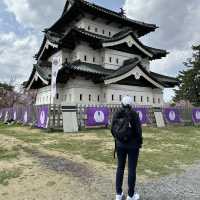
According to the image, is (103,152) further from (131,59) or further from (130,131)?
(131,59)

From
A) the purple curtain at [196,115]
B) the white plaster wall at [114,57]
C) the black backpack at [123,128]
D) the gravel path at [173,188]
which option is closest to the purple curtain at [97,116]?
the white plaster wall at [114,57]

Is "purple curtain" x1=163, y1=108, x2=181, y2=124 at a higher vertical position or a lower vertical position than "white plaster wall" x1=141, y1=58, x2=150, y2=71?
lower

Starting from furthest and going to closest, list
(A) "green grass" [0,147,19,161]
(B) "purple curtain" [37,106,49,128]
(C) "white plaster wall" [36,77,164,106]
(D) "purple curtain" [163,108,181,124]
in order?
(C) "white plaster wall" [36,77,164,106], (D) "purple curtain" [163,108,181,124], (B) "purple curtain" [37,106,49,128], (A) "green grass" [0,147,19,161]

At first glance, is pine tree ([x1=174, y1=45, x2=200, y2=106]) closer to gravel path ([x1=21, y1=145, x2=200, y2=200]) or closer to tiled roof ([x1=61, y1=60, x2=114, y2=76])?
tiled roof ([x1=61, y1=60, x2=114, y2=76])

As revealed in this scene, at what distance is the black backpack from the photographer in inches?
173

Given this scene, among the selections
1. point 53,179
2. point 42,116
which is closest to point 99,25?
point 42,116

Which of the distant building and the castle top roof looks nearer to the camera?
the distant building

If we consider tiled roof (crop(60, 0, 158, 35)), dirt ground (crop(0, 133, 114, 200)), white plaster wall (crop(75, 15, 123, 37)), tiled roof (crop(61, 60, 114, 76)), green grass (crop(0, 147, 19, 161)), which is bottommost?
dirt ground (crop(0, 133, 114, 200))

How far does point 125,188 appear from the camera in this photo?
5371mm

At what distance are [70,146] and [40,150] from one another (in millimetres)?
1451

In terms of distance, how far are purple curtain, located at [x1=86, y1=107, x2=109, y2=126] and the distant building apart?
4181 millimetres

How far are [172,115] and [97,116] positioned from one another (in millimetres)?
8452

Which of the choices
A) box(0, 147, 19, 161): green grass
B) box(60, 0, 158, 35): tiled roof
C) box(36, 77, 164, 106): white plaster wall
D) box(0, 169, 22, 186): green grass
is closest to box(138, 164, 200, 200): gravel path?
box(0, 169, 22, 186): green grass

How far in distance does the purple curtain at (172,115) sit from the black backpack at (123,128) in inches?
755
